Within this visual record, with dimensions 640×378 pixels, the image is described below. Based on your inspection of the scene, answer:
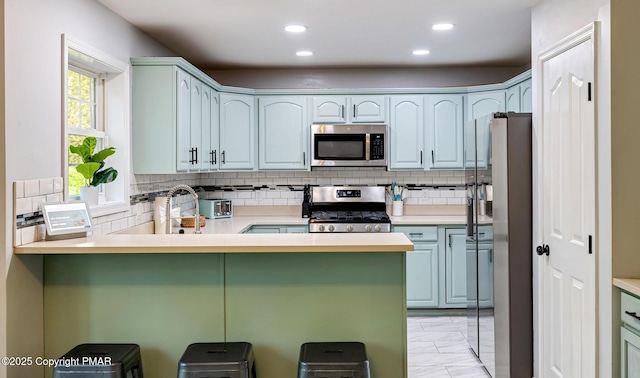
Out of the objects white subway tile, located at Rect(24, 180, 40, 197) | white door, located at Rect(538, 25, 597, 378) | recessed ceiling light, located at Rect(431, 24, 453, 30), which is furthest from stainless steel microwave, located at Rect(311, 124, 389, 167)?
white subway tile, located at Rect(24, 180, 40, 197)

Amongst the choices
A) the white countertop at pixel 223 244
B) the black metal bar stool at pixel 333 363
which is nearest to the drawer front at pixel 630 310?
the white countertop at pixel 223 244

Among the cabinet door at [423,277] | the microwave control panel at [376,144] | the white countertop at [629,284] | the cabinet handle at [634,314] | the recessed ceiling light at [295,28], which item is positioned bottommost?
the cabinet door at [423,277]

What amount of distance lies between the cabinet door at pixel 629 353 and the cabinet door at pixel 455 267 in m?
2.69

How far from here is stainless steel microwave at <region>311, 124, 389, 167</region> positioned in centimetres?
544

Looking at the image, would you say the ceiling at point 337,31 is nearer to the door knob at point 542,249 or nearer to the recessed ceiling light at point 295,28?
the recessed ceiling light at point 295,28

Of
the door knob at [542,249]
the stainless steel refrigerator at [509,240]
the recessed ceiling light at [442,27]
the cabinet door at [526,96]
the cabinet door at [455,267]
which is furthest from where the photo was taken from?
the cabinet door at [455,267]

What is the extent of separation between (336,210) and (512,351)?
267 centimetres

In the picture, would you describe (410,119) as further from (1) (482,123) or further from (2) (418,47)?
(1) (482,123)

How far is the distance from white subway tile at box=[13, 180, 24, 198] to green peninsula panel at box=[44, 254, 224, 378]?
366 millimetres

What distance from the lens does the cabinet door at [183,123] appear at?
4004 millimetres

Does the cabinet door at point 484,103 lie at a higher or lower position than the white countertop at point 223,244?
higher

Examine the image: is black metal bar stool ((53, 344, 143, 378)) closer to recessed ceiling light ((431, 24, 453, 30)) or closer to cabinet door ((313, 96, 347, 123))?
recessed ceiling light ((431, 24, 453, 30))

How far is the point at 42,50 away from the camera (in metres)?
2.75

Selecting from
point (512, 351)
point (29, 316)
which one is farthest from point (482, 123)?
point (29, 316)
